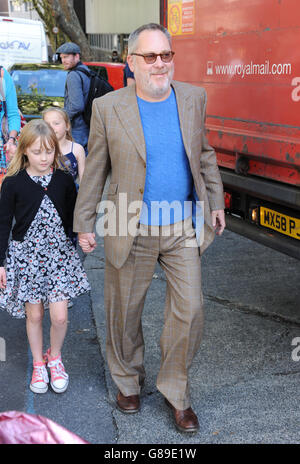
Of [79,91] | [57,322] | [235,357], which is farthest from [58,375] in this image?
[79,91]

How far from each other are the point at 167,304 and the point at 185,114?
1.03m

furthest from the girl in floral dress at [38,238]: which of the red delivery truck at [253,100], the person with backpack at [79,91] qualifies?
the person with backpack at [79,91]

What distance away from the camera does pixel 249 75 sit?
15.1 ft

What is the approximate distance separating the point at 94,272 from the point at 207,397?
2.57 metres

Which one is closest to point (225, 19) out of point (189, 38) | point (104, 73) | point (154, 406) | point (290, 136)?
point (189, 38)

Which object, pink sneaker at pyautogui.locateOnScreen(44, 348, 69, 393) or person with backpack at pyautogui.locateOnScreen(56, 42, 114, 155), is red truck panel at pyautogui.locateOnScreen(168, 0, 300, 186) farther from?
pink sneaker at pyautogui.locateOnScreen(44, 348, 69, 393)

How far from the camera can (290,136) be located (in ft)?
13.8

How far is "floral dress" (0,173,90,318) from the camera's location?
3834 mm

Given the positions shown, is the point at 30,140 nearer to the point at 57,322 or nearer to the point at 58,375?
the point at 57,322

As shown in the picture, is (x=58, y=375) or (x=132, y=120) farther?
(x=58, y=375)

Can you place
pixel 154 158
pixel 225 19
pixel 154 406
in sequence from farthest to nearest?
pixel 225 19 < pixel 154 406 < pixel 154 158

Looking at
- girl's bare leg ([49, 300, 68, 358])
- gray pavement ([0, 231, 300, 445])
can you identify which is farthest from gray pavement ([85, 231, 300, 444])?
girl's bare leg ([49, 300, 68, 358])

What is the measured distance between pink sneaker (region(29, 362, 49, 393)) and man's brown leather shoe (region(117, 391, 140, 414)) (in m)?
0.52

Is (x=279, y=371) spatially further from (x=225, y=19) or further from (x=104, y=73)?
(x=104, y=73)
